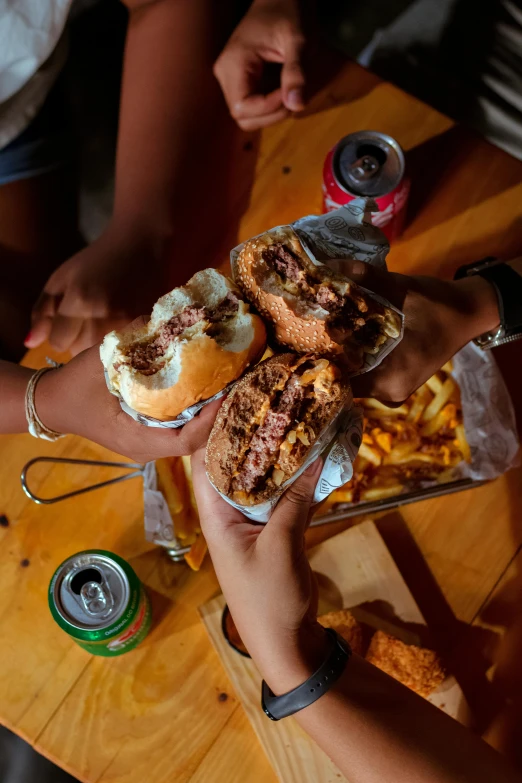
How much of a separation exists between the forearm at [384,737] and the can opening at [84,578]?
44cm

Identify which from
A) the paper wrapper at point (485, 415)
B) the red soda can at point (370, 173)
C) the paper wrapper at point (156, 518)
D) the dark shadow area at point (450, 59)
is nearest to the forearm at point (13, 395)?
the paper wrapper at point (156, 518)

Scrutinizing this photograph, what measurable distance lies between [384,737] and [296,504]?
0.45 meters

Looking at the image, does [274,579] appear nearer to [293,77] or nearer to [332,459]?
[332,459]

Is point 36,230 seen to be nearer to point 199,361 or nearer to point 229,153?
point 229,153

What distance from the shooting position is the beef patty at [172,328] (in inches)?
37.7

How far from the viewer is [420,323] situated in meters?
1.19

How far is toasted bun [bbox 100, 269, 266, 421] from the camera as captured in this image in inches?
35.9

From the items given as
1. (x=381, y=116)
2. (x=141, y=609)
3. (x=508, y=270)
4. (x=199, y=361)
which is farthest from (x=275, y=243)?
(x=381, y=116)

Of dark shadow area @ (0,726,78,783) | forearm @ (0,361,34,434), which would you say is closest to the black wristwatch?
forearm @ (0,361,34,434)

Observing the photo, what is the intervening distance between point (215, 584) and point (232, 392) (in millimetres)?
695

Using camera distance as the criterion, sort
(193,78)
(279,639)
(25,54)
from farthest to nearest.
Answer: (193,78), (25,54), (279,639)

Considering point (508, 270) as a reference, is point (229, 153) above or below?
below

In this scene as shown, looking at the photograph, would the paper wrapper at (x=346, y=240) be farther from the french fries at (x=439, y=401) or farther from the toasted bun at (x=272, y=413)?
the french fries at (x=439, y=401)

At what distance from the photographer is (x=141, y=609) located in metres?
1.34
